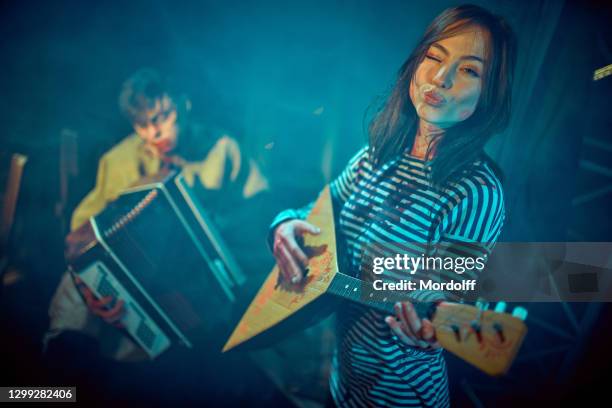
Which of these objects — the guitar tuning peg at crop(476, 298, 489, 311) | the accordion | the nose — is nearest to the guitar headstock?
the guitar tuning peg at crop(476, 298, 489, 311)

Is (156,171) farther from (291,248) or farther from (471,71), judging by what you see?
(471,71)

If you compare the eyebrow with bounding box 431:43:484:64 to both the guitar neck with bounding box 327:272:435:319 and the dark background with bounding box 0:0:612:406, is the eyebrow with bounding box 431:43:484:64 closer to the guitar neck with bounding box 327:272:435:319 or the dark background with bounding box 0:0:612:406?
the dark background with bounding box 0:0:612:406

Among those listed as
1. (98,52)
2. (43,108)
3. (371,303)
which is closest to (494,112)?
(371,303)

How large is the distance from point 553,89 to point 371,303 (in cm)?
128

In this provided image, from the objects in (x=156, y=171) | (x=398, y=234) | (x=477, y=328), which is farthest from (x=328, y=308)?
(x=156, y=171)

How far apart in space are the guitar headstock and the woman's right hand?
0.56m

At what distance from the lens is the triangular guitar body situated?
Answer: 4.17 ft

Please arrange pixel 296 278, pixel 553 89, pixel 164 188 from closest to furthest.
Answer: pixel 296 278 → pixel 553 89 → pixel 164 188

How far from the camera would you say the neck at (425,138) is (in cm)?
120

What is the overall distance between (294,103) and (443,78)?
980 mm

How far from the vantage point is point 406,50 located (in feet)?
4.91

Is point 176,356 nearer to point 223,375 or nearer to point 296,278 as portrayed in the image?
point 223,375

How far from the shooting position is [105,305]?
5.70 ft

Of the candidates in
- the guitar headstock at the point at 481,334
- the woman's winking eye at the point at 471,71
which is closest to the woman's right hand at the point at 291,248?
the guitar headstock at the point at 481,334
